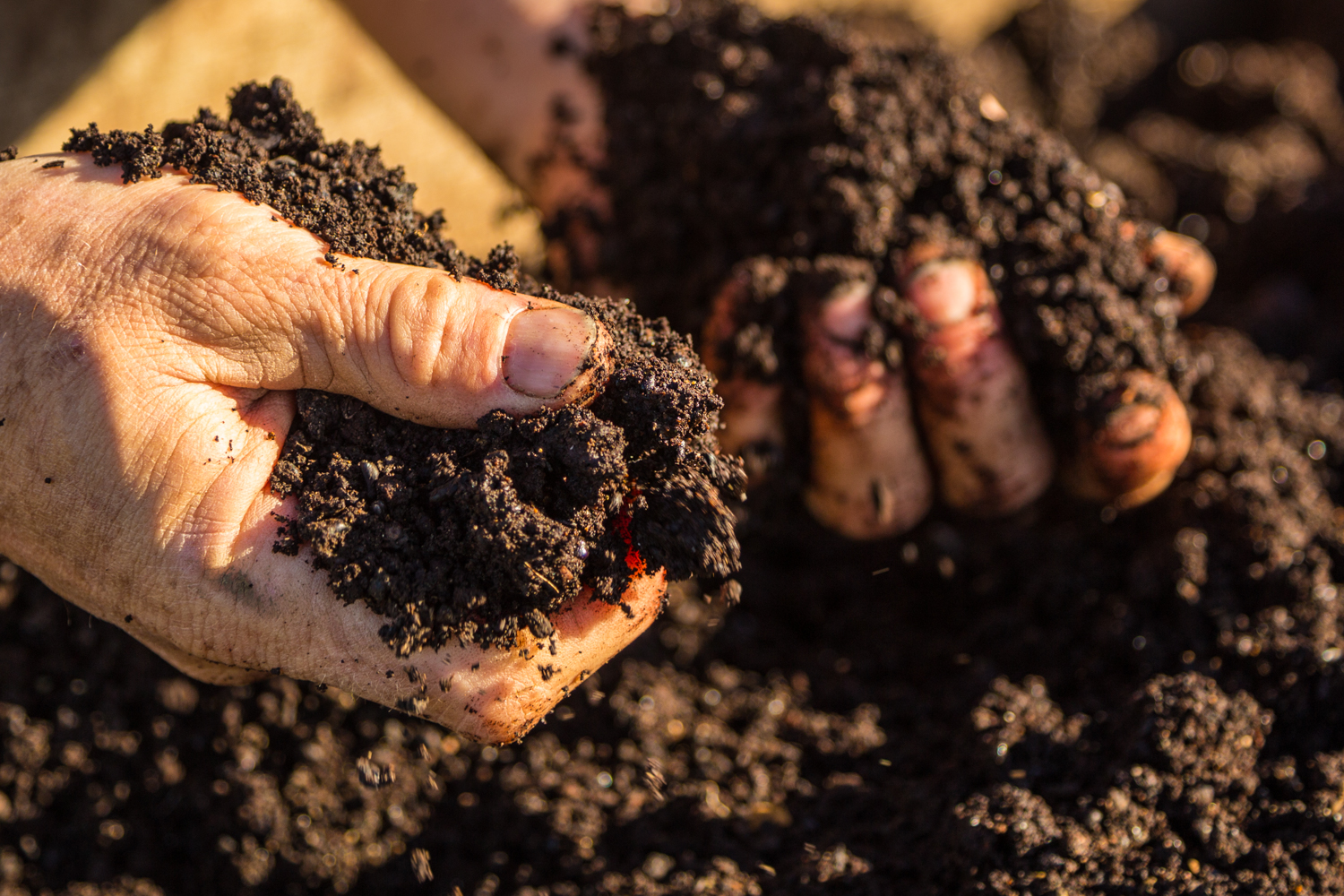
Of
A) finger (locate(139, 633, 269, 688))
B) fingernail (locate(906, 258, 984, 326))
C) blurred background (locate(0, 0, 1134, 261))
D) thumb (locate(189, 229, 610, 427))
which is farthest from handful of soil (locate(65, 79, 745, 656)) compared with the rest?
blurred background (locate(0, 0, 1134, 261))

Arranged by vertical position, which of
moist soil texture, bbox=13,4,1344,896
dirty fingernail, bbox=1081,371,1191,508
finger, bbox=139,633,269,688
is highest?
dirty fingernail, bbox=1081,371,1191,508

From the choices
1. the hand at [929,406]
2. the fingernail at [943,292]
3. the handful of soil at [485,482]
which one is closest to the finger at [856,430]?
the hand at [929,406]

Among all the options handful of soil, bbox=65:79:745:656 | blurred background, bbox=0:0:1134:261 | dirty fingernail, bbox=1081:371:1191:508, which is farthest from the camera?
blurred background, bbox=0:0:1134:261

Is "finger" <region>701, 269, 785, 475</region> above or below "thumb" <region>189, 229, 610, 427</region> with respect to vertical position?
below

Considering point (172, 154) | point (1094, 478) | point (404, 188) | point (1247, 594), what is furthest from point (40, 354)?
point (1247, 594)

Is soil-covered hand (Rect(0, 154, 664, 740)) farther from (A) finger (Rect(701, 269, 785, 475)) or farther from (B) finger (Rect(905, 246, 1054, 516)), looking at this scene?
(B) finger (Rect(905, 246, 1054, 516))

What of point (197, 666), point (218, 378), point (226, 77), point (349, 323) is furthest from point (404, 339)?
point (226, 77)

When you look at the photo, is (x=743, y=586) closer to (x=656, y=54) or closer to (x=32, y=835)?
(x=656, y=54)
